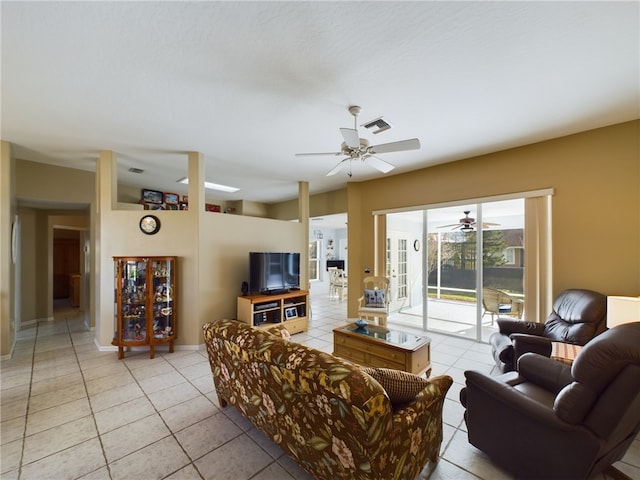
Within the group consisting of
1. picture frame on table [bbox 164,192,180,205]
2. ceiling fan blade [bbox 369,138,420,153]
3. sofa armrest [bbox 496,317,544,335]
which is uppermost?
picture frame on table [bbox 164,192,180,205]

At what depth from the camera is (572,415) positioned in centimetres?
138

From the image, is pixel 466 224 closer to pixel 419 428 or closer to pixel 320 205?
pixel 320 205

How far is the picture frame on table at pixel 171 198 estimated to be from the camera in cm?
621

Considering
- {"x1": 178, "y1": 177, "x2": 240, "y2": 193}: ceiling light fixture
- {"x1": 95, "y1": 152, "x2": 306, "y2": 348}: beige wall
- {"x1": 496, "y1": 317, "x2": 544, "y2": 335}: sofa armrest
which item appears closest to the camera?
{"x1": 496, "y1": 317, "x2": 544, "y2": 335}: sofa armrest

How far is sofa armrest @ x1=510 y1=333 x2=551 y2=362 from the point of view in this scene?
8.11ft

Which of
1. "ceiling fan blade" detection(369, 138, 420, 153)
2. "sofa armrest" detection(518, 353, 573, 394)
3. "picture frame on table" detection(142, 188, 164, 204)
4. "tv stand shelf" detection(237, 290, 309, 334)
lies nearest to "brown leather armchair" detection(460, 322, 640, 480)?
"sofa armrest" detection(518, 353, 573, 394)

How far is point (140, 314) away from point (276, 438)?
3006mm

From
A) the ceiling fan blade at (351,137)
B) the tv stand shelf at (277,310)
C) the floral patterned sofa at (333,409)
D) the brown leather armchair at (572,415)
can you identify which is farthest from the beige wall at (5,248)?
the brown leather armchair at (572,415)

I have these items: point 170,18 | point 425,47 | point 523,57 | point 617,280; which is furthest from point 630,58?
point 170,18

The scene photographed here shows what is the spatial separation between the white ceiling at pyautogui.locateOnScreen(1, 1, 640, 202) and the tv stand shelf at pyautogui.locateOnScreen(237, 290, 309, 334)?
240 cm

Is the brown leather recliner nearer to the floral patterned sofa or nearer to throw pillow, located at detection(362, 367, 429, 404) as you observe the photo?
the floral patterned sofa

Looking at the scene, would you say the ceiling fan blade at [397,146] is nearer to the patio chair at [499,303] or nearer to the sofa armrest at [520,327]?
the sofa armrest at [520,327]

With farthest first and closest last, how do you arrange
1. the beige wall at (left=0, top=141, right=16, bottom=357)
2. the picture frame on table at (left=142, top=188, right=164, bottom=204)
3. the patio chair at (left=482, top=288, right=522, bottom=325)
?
the picture frame on table at (left=142, top=188, right=164, bottom=204) < the patio chair at (left=482, top=288, right=522, bottom=325) < the beige wall at (left=0, top=141, right=16, bottom=357)

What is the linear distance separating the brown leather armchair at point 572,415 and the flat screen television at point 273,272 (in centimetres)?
333
